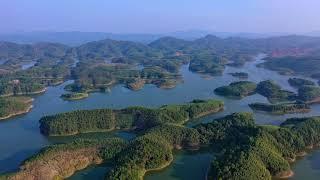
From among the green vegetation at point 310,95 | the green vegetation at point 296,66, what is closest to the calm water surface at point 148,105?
the green vegetation at point 310,95

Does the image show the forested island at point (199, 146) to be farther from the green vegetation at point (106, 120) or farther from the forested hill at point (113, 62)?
the forested hill at point (113, 62)

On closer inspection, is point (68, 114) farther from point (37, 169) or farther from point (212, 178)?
point (212, 178)

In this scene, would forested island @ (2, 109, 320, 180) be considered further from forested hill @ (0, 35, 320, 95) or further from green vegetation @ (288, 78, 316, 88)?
forested hill @ (0, 35, 320, 95)

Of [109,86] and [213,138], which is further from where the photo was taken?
[109,86]

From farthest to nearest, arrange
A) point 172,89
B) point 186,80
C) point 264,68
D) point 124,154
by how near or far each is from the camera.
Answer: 1. point 264,68
2. point 186,80
3. point 172,89
4. point 124,154

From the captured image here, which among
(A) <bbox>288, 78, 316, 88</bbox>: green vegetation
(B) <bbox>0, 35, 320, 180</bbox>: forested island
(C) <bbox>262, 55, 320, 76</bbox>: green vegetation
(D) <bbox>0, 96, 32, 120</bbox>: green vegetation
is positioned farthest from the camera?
(C) <bbox>262, 55, 320, 76</bbox>: green vegetation

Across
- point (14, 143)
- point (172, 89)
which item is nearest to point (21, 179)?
point (14, 143)

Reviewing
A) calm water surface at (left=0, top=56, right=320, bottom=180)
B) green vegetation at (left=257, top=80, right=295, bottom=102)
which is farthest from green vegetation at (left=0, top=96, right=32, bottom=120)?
green vegetation at (left=257, top=80, right=295, bottom=102)
